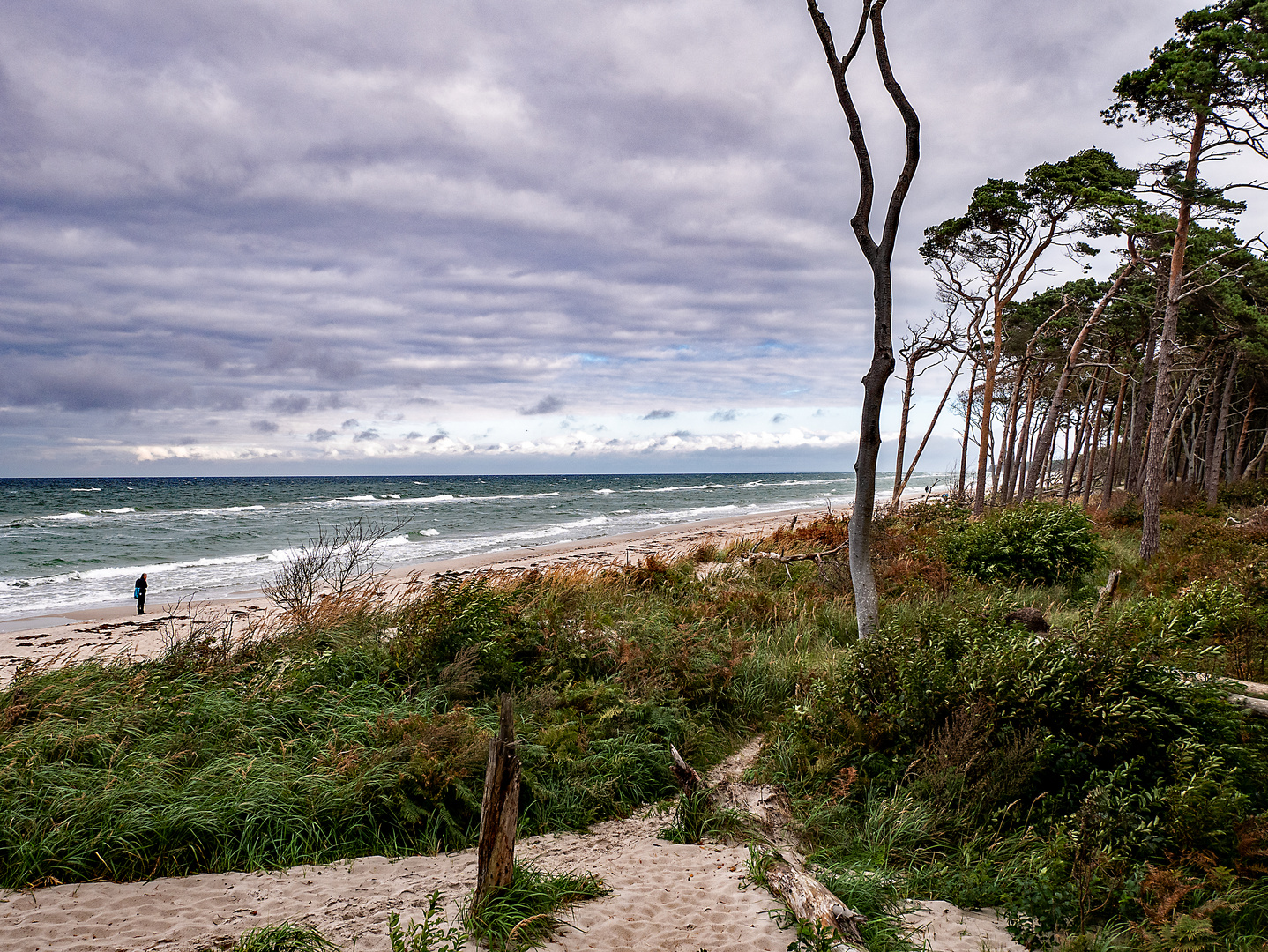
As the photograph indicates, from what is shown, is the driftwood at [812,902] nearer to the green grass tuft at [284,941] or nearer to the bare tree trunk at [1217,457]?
the green grass tuft at [284,941]

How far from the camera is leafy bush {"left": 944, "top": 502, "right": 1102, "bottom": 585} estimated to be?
10969 millimetres

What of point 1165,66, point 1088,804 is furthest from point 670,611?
point 1165,66

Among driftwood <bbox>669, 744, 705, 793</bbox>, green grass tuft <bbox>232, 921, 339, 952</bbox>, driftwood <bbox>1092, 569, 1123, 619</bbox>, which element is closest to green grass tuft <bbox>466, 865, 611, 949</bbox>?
green grass tuft <bbox>232, 921, 339, 952</bbox>

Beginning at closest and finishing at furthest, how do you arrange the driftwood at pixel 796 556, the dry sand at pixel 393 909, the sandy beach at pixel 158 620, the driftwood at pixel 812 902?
the driftwood at pixel 812 902
the dry sand at pixel 393 909
the sandy beach at pixel 158 620
the driftwood at pixel 796 556

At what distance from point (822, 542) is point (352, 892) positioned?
12.1m

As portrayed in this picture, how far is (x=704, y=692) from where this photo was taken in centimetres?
674

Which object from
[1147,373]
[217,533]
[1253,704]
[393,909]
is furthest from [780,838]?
[217,533]

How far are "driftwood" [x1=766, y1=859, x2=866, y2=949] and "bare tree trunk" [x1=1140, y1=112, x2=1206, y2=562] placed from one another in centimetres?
1272

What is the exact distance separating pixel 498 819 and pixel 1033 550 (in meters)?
10.2

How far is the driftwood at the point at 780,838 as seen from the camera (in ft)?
11.1

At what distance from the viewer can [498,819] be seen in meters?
3.61

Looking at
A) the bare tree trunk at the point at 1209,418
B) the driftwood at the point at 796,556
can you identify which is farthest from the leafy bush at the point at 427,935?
the bare tree trunk at the point at 1209,418

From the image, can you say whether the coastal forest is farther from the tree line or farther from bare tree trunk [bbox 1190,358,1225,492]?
bare tree trunk [bbox 1190,358,1225,492]

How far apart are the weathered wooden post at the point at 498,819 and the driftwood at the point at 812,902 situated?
1.51 metres
